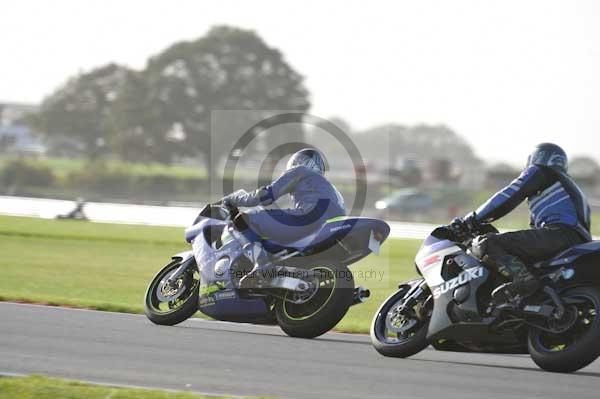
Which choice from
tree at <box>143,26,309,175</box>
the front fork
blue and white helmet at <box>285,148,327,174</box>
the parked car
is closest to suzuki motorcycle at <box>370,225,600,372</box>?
blue and white helmet at <box>285,148,327,174</box>

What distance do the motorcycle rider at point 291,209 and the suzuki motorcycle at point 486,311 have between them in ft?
4.18

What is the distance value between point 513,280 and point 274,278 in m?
2.47

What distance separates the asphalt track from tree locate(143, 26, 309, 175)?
61.3 m

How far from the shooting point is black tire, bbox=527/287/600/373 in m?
7.71

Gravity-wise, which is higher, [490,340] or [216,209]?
[216,209]

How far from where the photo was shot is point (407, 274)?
72.4 feet

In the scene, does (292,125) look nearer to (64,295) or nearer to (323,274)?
(64,295)

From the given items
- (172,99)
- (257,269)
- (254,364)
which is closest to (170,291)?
(257,269)

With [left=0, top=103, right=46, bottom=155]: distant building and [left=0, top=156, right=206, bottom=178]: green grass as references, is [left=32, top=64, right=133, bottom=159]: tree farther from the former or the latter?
[left=0, top=156, right=206, bottom=178]: green grass

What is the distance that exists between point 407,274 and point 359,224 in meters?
12.6

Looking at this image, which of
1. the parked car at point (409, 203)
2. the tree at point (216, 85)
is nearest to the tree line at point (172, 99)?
the tree at point (216, 85)

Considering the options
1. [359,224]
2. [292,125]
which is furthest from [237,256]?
[292,125]

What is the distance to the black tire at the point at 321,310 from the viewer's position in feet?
31.3

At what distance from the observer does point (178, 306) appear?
1062cm
